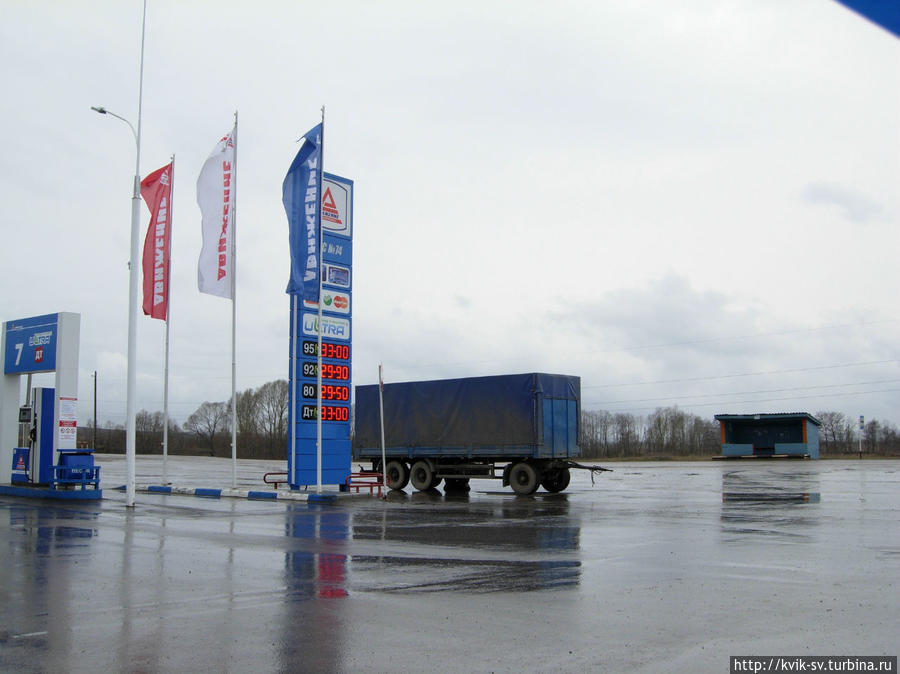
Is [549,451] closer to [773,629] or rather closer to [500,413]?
[500,413]

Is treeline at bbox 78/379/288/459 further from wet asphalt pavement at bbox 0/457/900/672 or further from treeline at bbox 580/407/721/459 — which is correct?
wet asphalt pavement at bbox 0/457/900/672

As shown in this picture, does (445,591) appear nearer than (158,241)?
Yes

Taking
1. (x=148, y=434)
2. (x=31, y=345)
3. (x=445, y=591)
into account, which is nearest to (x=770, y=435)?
(x=31, y=345)

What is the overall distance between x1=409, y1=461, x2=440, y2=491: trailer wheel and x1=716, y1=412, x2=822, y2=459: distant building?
38.4 metres

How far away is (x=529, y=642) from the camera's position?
6449mm

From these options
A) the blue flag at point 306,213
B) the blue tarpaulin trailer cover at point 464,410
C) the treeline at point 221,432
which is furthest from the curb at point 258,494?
the treeline at point 221,432

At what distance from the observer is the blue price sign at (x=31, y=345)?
22.4 m

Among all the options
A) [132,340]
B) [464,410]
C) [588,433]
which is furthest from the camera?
[588,433]

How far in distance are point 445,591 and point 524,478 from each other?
1649 cm

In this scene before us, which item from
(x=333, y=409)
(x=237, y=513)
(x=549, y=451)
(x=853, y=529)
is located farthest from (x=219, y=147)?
(x=853, y=529)

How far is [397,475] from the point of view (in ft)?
91.8

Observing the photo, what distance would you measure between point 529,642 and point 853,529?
375 inches

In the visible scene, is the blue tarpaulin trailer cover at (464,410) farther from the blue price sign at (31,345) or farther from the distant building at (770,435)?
the distant building at (770,435)

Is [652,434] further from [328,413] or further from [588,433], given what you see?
[328,413]
